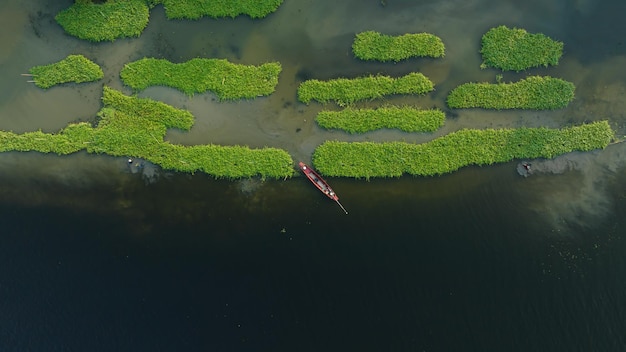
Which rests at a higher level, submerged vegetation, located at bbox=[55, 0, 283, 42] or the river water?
submerged vegetation, located at bbox=[55, 0, 283, 42]

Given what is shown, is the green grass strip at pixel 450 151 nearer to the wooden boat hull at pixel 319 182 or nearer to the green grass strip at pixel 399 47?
the wooden boat hull at pixel 319 182

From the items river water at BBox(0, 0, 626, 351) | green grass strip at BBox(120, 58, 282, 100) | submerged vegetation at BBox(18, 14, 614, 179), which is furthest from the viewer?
green grass strip at BBox(120, 58, 282, 100)

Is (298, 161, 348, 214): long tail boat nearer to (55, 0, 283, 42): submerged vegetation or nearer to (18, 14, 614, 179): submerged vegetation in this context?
(18, 14, 614, 179): submerged vegetation

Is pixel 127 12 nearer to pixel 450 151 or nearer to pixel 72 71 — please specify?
pixel 72 71

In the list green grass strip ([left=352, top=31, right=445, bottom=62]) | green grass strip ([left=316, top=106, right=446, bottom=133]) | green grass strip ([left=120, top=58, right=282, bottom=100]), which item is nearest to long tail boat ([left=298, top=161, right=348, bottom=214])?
green grass strip ([left=316, top=106, right=446, bottom=133])

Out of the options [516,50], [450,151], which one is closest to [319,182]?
[450,151]
